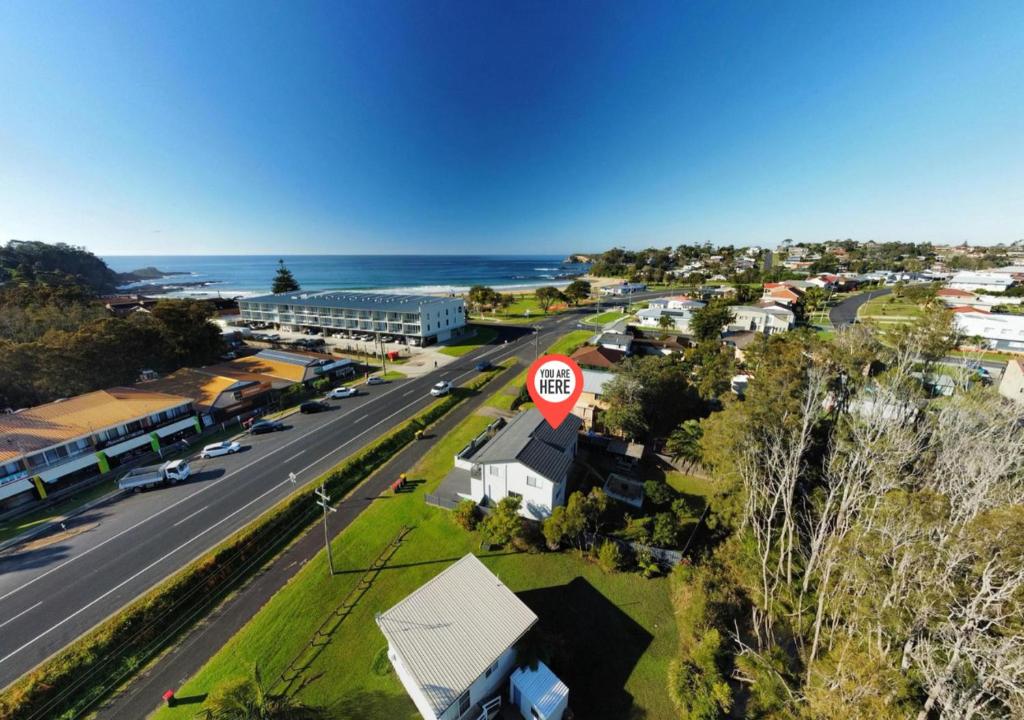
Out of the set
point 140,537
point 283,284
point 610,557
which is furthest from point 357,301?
point 610,557

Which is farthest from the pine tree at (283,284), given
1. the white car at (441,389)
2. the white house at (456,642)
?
the white house at (456,642)

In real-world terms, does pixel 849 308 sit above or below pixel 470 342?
above

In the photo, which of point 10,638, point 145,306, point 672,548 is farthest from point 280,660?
point 145,306

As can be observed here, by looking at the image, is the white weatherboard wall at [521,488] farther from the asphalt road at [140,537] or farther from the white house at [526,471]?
the asphalt road at [140,537]

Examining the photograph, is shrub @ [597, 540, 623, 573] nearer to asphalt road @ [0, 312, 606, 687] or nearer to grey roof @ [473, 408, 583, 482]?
grey roof @ [473, 408, 583, 482]

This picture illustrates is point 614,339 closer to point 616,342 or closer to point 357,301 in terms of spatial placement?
point 616,342

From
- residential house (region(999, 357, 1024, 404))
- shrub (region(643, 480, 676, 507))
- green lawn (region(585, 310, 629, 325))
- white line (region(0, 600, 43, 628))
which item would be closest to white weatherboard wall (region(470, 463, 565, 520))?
shrub (region(643, 480, 676, 507))

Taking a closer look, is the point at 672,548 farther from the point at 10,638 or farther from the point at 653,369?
the point at 10,638
